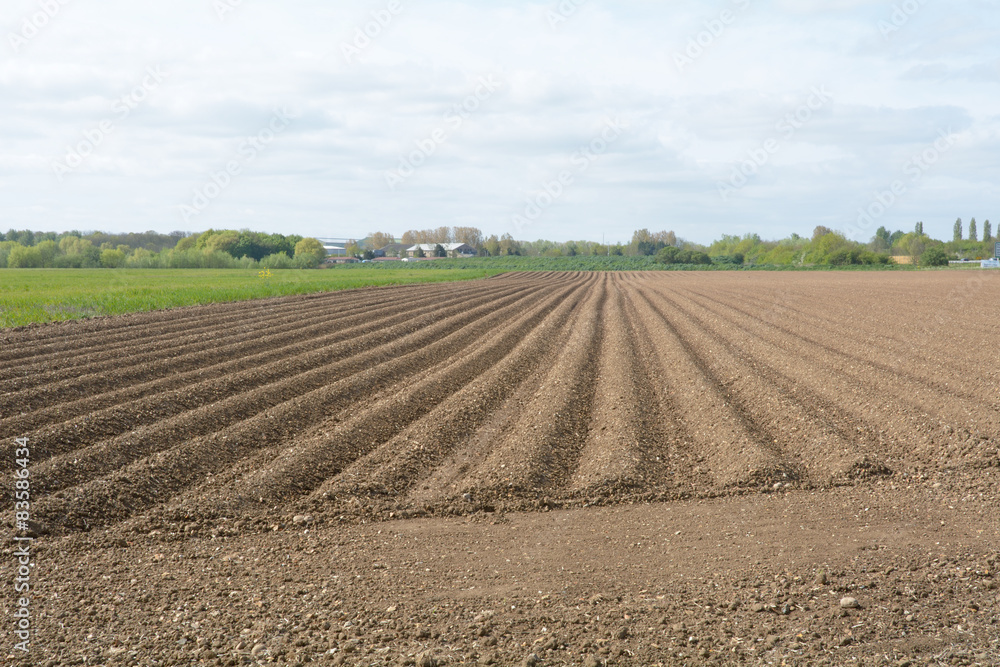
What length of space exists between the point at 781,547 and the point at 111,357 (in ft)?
39.1

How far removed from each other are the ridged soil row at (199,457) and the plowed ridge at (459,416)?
24mm

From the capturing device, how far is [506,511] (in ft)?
19.5

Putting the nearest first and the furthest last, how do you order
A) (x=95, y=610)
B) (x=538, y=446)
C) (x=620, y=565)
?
(x=95, y=610), (x=620, y=565), (x=538, y=446)

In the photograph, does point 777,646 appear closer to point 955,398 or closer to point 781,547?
point 781,547

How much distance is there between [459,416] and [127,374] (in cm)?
595

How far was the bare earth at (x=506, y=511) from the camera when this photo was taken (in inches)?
157

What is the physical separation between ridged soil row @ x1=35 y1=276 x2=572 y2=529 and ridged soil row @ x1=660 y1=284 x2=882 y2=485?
5.41 m

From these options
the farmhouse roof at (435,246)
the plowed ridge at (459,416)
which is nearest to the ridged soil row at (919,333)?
the plowed ridge at (459,416)

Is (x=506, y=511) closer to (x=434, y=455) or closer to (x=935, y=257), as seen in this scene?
(x=434, y=455)

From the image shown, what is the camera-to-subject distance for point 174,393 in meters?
9.59

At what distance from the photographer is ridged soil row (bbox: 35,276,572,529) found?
18.9 ft

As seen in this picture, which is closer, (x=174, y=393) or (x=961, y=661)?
(x=961, y=661)

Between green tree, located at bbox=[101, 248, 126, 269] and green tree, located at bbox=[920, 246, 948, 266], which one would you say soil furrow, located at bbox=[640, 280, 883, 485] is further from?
green tree, located at bbox=[920, 246, 948, 266]

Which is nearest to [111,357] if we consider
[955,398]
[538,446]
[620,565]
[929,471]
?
[538,446]
